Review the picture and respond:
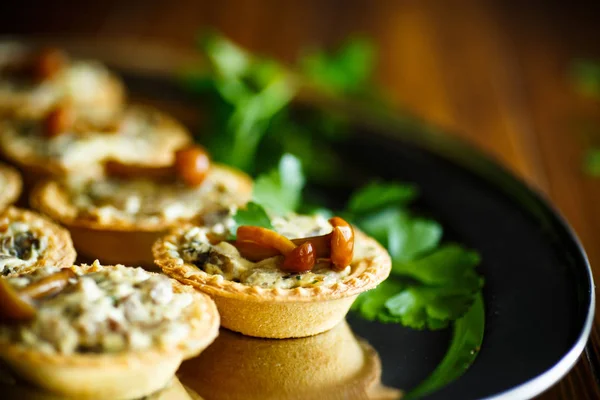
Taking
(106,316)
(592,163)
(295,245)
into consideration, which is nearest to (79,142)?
(295,245)

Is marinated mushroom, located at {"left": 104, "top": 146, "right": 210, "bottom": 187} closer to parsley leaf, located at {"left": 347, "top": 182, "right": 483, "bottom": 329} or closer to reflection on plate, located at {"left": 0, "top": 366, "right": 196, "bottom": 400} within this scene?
parsley leaf, located at {"left": 347, "top": 182, "right": 483, "bottom": 329}

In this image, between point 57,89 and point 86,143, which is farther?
point 57,89

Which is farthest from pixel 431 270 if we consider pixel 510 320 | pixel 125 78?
pixel 125 78

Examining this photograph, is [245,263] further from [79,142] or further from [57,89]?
[57,89]

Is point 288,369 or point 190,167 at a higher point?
point 190,167

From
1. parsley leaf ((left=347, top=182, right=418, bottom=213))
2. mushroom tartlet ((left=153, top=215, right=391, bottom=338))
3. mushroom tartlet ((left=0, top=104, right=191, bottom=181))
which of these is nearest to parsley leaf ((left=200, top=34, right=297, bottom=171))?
mushroom tartlet ((left=0, top=104, right=191, bottom=181))

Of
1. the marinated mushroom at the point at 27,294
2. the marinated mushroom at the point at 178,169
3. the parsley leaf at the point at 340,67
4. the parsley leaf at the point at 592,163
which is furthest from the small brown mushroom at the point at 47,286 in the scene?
the parsley leaf at the point at 592,163

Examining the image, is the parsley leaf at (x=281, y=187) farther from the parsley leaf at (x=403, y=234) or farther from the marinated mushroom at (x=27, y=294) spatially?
the marinated mushroom at (x=27, y=294)
